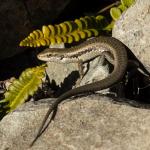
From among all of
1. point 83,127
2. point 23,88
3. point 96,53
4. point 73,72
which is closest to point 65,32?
point 96,53

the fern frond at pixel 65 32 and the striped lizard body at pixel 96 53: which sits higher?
the fern frond at pixel 65 32

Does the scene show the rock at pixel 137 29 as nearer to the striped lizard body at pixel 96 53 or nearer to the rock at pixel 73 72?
the striped lizard body at pixel 96 53

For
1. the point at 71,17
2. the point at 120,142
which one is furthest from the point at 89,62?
the point at 120,142

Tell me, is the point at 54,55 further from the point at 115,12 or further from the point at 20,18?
the point at 115,12

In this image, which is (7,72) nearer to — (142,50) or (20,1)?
(20,1)

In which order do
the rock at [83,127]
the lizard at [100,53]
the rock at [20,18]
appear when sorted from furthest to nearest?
the rock at [20,18] → the lizard at [100,53] → the rock at [83,127]

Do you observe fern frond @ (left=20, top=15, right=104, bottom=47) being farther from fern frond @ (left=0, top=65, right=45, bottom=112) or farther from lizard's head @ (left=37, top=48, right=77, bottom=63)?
fern frond @ (left=0, top=65, right=45, bottom=112)

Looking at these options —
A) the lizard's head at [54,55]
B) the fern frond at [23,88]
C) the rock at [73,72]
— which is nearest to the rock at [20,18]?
the lizard's head at [54,55]
